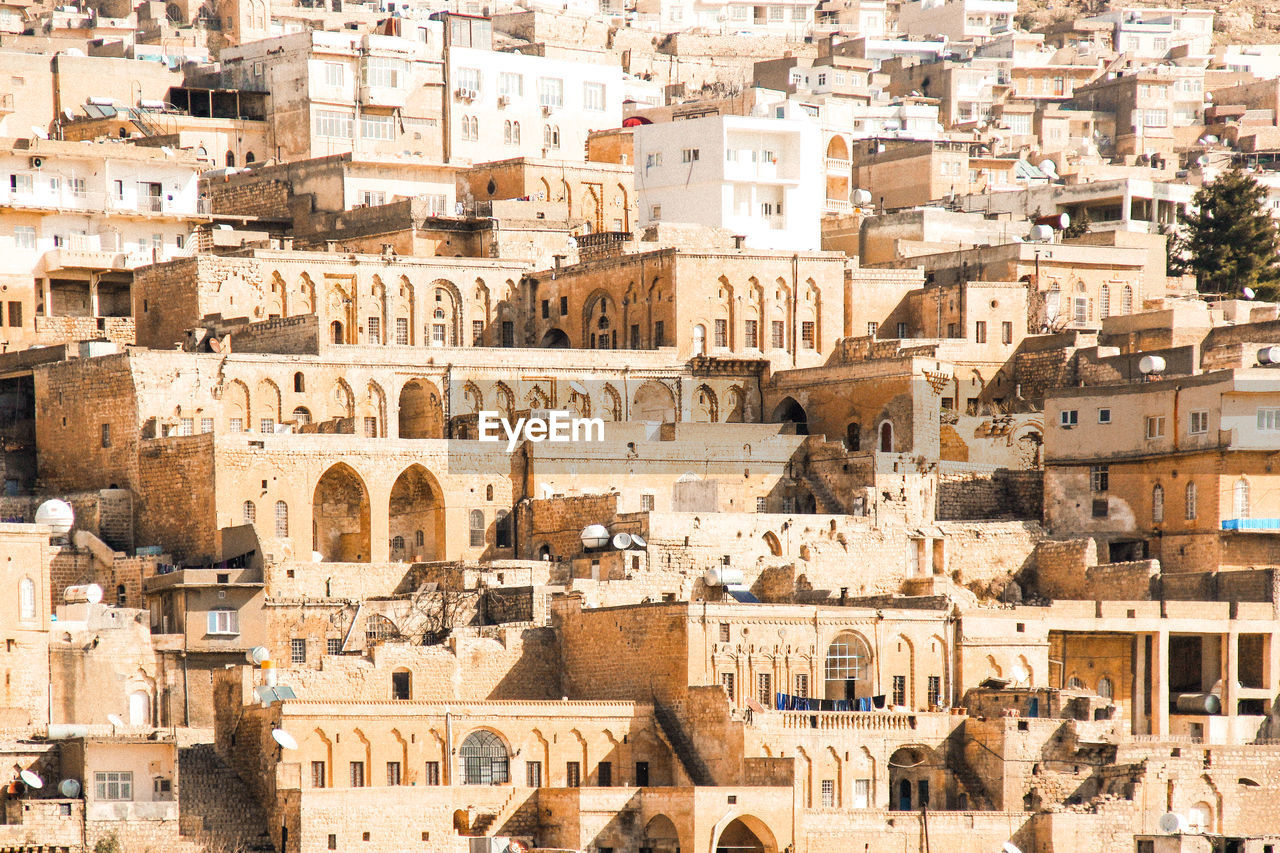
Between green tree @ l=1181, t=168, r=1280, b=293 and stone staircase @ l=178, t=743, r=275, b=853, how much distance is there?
44028 mm

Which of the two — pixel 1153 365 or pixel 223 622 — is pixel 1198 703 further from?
pixel 223 622

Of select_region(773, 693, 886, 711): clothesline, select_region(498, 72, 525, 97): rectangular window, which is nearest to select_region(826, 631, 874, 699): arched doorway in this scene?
select_region(773, 693, 886, 711): clothesline

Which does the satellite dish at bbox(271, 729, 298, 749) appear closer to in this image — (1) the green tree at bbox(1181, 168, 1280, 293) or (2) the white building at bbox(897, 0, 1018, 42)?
(1) the green tree at bbox(1181, 168, 1280, 293)

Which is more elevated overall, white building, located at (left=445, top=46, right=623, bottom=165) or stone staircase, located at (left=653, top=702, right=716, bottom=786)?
white building, located at (left=445, top=46, right=623, bottom=165)

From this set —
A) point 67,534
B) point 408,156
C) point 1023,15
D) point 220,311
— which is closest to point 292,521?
point 67,534

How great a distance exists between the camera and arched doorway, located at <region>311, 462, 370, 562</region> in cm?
6706

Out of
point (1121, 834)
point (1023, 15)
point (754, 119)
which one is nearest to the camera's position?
point (1121, 834)

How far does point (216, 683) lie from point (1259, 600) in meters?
24.5

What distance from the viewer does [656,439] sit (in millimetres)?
69500

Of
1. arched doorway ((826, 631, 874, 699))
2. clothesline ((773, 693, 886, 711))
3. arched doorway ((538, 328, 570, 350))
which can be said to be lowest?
clothesline ((773, 693, 886, 711))

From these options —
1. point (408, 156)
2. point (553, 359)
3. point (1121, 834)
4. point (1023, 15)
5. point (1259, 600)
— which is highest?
point (1023, 15)

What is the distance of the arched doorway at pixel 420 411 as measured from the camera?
71750 millimetres

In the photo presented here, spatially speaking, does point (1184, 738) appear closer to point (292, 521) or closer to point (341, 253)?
point (292, 521)
